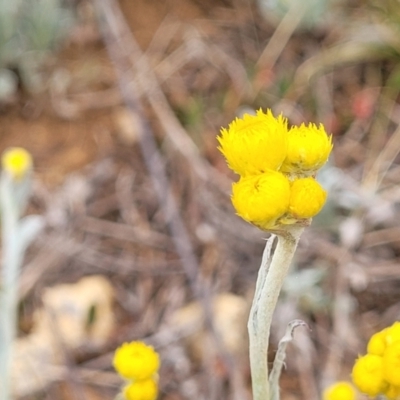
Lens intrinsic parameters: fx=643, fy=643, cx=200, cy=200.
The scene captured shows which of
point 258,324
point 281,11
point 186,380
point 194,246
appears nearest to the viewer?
point 258,324

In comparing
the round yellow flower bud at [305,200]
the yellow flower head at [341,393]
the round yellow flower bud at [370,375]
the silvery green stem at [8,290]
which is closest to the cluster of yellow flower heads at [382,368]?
the round yellow flower bud at [370,375]

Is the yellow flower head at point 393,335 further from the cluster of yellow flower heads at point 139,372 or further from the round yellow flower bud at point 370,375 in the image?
the cluster of yellow flower heads at point 139,372

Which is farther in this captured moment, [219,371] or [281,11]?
[281,11]

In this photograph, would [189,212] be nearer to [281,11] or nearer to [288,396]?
[288,396]

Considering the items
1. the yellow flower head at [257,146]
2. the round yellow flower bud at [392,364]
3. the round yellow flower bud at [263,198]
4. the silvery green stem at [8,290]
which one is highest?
the silvery green stem at [8,290]

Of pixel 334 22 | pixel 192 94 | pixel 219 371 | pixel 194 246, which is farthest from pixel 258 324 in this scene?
pixel 334 22

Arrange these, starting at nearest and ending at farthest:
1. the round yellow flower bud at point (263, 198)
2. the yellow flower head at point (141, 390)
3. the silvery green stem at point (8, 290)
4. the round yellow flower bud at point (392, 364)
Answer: the round yellow flower bud at point (263, 198), the round yellow flower bud at point (392, 364), the yellow flower head at point (141, 390), the silvery green stem at point (8, 290)

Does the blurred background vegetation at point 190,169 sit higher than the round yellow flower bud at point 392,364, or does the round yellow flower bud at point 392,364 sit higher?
the blurred background vegetation at point 190,169
